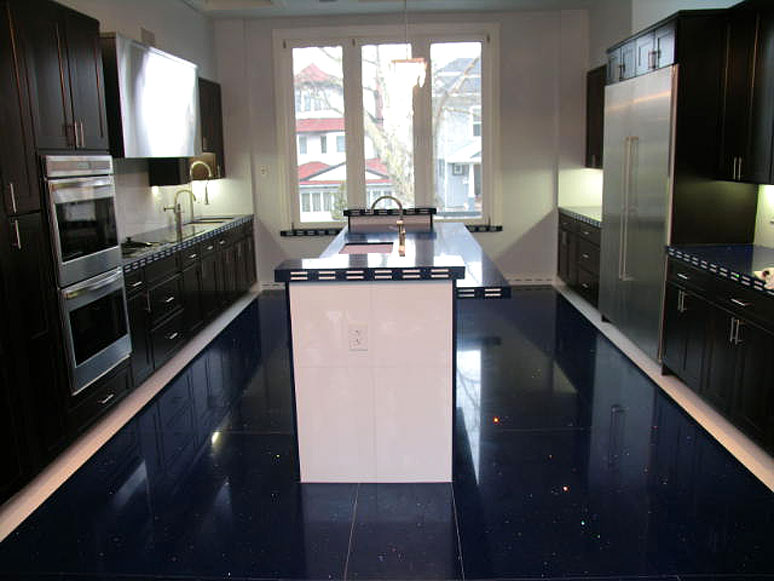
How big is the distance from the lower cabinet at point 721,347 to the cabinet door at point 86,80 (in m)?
3.53

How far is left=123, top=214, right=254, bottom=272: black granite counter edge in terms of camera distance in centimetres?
426

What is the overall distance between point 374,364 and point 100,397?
177cm

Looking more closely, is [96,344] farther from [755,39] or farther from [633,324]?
[755,39]

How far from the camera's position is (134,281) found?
14.0 ft

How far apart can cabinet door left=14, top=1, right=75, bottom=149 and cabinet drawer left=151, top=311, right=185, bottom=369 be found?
159 cm

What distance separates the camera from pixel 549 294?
6.99m

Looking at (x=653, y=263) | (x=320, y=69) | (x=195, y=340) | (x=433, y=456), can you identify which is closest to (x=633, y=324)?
(x=653, y=263)

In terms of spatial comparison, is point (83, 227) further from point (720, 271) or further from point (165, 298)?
point (720, 271)

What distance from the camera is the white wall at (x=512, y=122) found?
23.4 ft

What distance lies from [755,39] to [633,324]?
203 centimetres

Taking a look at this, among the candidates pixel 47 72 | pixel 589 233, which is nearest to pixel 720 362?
pixel 589 233

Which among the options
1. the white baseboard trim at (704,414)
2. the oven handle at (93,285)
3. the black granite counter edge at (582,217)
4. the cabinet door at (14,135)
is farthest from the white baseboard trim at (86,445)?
the black granite counter edge at (582,217)

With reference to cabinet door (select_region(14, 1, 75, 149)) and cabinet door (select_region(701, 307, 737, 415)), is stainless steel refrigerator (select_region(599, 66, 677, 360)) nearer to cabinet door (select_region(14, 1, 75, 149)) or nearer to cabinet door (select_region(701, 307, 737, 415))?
cabinet door (select_region(701, 307, 737, 415))

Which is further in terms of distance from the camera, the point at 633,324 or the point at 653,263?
the point at 633,324
